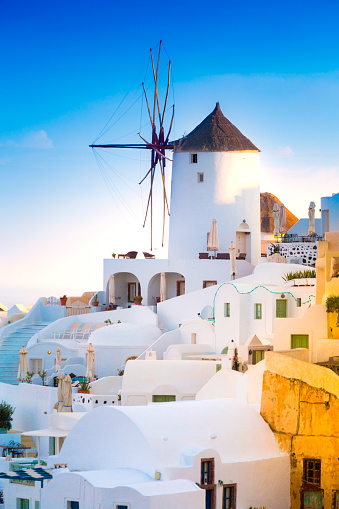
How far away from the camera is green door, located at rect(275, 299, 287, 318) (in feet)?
123

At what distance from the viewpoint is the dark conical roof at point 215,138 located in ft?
158

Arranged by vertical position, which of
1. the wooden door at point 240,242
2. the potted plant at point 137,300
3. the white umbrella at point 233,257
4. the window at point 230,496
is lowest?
the window at point 230,496

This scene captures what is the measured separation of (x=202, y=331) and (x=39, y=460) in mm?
8428

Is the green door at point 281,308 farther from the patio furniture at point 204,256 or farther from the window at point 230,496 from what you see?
the window at point 230,496

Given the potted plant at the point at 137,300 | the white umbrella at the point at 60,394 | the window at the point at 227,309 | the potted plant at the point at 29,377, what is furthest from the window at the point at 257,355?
the potted plant at the point at 137,300

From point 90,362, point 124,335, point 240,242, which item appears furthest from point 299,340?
point 240,242

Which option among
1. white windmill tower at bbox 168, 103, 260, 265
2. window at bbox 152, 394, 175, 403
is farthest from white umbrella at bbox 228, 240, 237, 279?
window at bbox 152, 394, 175, 403

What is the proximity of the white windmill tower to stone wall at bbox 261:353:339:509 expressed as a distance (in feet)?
59.4

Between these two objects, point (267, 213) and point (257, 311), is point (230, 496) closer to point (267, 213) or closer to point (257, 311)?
point (257, 311)

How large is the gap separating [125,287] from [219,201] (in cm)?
498

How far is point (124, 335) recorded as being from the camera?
137 feet

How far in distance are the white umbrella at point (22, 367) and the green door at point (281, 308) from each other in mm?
8981

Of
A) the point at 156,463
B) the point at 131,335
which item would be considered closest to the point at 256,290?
the point at 131,335

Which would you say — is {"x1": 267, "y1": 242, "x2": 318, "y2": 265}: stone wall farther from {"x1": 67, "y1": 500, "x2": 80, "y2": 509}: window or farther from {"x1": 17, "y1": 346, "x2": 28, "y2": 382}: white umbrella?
{"x1": 67, "y1": 500, "x2": 80, "y2": 509}: window
